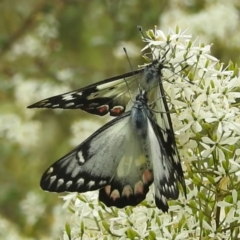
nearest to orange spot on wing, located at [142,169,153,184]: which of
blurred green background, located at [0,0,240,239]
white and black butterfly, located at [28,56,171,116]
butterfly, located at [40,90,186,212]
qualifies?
butterfly, located at [40,90,186,212]

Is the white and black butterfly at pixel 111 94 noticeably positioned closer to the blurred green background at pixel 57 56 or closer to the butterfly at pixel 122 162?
the butterfly at pixel 122 162

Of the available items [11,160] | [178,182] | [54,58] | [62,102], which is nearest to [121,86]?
[62,102]

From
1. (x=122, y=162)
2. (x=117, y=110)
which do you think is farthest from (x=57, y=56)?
(x=122, y=162)

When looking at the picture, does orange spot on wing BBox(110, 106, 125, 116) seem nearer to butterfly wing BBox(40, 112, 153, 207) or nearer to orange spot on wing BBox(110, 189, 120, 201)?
butterfly wing BBox(40, 112, 153, 207)

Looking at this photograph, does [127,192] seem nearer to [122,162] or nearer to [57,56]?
[122,162]

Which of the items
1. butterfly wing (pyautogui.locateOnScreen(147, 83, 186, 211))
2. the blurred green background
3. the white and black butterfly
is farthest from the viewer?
the blurred green background
